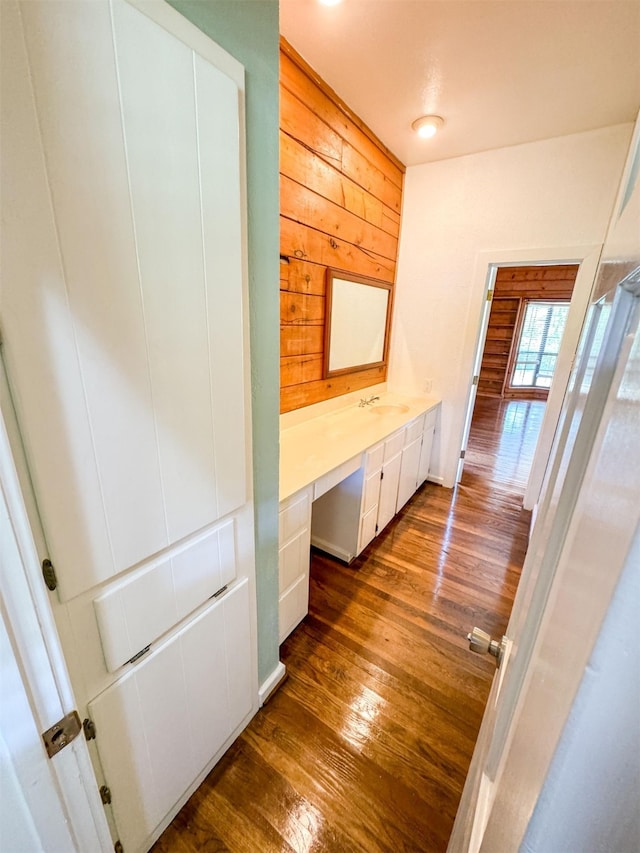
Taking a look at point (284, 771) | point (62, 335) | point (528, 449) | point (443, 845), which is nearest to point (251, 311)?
point (62, 335)

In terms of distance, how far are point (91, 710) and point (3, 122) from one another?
3.66ft

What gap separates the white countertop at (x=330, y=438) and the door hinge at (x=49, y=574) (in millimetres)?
808

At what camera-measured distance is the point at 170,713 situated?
971 mm

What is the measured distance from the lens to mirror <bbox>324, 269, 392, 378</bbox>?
2328 millimetres

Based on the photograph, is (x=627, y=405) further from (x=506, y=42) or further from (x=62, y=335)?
(x=506, y=42)

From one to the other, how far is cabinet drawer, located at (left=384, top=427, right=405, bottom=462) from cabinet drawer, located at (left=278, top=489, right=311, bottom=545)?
861mm

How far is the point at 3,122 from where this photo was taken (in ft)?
1.60

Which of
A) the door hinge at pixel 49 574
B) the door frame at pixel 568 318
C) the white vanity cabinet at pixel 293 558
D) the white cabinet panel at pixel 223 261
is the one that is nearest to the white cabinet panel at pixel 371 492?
the white vanity cabinet at pixel 293 558

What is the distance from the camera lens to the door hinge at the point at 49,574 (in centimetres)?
64

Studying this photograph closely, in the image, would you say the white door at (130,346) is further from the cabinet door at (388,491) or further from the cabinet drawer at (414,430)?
the cabinet drawer at (414,430)

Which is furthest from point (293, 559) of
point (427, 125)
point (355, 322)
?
point (427, 125)

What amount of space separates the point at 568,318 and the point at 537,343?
5181 mm

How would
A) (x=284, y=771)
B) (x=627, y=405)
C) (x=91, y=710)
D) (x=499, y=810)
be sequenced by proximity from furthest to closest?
(x=284, y=771)
(x=91, y=710)
(x=499, y=810)
(x=627, y=405)

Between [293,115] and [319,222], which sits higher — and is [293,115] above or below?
above
